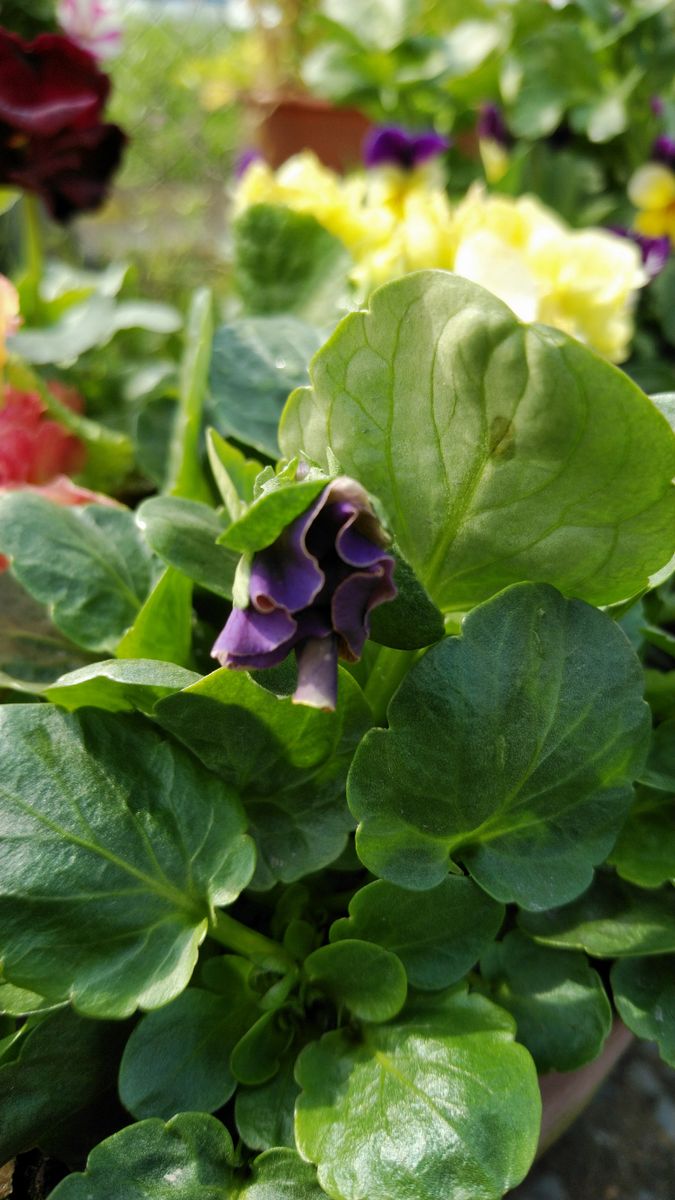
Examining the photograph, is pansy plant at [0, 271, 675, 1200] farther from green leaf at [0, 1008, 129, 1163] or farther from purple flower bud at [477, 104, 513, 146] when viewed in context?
purple flower bud at [477, 104, 513, 146]

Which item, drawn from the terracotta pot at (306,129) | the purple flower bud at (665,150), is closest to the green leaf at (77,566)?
the purple flower bud at (665,150)

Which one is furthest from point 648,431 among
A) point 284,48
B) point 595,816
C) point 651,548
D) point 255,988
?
point 284,48

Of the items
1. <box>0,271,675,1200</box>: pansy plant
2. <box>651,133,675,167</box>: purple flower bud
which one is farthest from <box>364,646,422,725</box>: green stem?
<box>651,133,675,167</box>: purple flower bud

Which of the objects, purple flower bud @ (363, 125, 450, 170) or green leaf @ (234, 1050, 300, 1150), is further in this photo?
purple flower bud @ (363, 125, 450, 170)

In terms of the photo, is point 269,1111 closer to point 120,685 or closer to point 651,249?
point 120,685

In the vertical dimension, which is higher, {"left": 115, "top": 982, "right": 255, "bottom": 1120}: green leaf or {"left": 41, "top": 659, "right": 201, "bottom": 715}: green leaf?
{"left": 41, "top": 659, "right": 201, "bottom": 715}: green leaf

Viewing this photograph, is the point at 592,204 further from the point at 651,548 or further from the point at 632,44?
the point at 651,548

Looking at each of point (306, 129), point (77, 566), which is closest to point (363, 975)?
point (77, 566)
